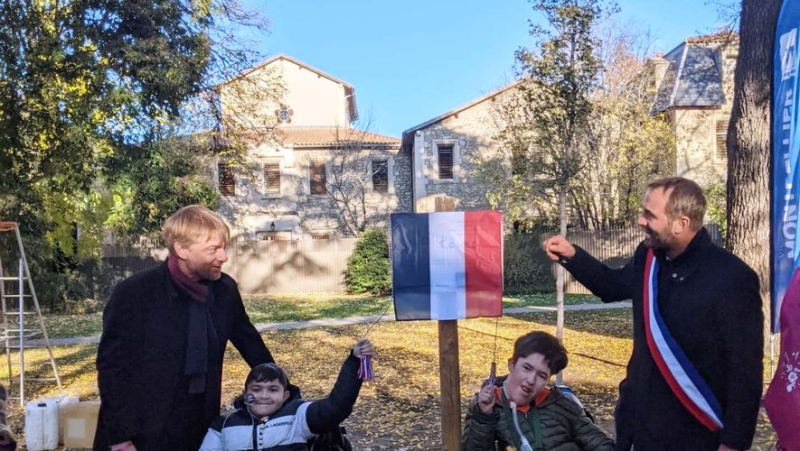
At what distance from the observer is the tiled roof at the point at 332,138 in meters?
29.2

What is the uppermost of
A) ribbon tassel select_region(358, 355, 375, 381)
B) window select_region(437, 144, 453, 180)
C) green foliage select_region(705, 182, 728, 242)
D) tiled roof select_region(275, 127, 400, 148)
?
tiled roof select_region(275, 127, 400, 148)

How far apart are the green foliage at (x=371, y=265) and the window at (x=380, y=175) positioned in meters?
6.68

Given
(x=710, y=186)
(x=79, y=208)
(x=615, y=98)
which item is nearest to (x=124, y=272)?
(x=79, y=208)

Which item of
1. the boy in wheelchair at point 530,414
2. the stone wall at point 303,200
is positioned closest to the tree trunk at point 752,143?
the boy in wheelchair at point 530,414

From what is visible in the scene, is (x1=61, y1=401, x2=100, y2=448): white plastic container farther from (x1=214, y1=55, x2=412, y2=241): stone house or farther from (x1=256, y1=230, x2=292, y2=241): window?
(x1=256, y1=230, x2=292, y2=241): window

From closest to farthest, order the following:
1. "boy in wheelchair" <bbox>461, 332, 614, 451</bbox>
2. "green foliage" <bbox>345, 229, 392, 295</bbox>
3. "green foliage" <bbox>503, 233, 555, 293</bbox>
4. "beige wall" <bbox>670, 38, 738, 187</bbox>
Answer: "boy in wheelchair" <bbox>461, 332, 614, 451</bbox>, "green foliage" <bbox>503, 233, 555, 293</bbox>, "green foliage" <bbox>345, 229, 392, 295</bbox>, "beige wall" <bbox>670, 38, 738, 187</bbox>

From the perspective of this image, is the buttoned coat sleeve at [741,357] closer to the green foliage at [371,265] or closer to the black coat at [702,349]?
the black coat at [702,349]

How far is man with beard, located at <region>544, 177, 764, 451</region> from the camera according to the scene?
7.57 feet

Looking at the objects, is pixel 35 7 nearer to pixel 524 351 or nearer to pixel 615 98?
pixel 524 351

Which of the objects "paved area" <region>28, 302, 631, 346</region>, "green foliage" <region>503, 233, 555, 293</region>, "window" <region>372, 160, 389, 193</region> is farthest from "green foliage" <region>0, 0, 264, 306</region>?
"window" <region>372, 160, 389, 193</region>

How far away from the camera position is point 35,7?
9414mm

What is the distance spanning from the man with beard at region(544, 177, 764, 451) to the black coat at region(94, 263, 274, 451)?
73.2 inches

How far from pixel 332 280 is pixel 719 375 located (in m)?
22.3

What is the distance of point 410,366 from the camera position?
9305mm
